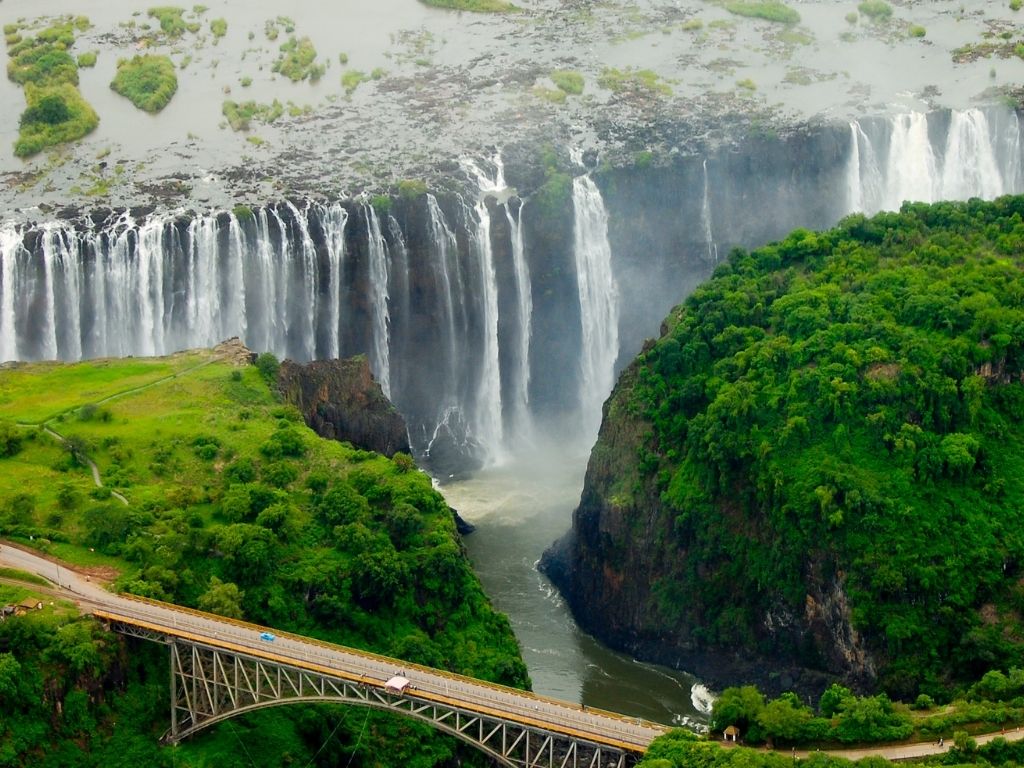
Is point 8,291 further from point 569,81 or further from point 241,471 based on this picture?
point 569,81

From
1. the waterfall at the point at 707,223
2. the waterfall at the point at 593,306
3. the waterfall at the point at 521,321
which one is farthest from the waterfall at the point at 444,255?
the waterfall at the point at 707,223

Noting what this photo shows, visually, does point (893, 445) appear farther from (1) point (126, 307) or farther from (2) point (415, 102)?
(2) point (415, 102)

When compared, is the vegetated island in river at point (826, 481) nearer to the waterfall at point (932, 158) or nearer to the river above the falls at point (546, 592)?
the river above the falls at point (546, 592)

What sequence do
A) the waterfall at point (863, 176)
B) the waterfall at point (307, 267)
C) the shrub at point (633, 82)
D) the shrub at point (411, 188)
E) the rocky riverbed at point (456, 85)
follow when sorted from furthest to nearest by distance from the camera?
the shrub at point (633, 82), the waterfall at point (863, 176), the rocky riverbed at point (456, 85), the shrub at point (411, 188), the waterfall at point (307, 267)

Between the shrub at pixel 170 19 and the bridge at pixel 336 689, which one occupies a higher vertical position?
the shrub at pixel 170 19

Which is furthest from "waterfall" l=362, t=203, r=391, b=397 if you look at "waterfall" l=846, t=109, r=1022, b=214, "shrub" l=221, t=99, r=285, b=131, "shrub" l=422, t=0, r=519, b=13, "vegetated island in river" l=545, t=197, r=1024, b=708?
"shrub" l=422, t=0, r=519, b=13

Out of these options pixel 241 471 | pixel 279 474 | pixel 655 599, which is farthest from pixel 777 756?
pixel 241 471
